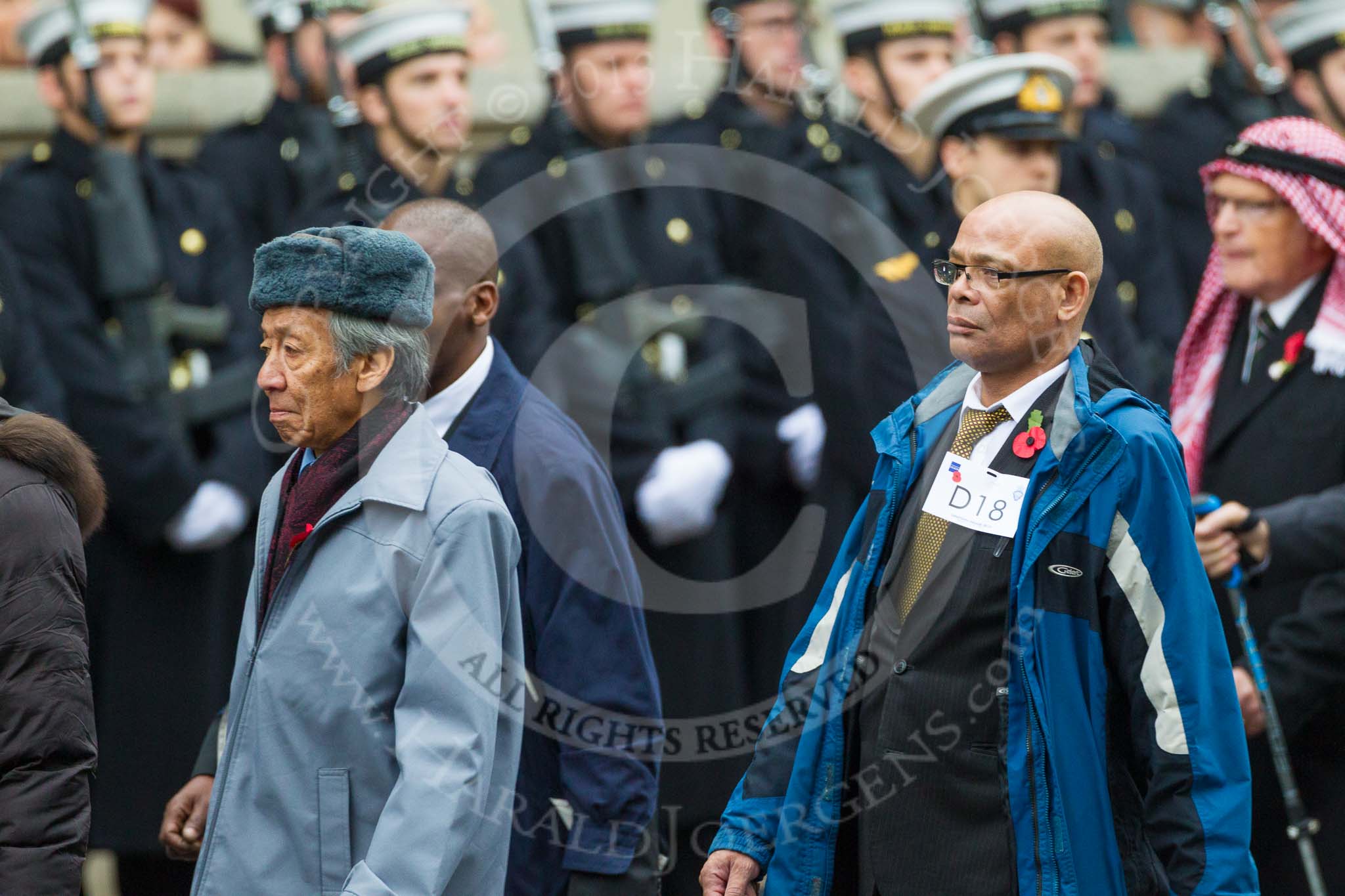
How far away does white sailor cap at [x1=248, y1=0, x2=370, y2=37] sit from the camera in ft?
21.3

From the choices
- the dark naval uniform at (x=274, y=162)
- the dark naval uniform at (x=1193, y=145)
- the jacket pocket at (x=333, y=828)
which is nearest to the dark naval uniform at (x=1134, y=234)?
the dark naval uniform at (x=1193, y=145)

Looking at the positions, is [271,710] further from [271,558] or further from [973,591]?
[973,591]

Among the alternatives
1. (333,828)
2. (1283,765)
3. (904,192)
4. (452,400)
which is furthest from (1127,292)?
(333,828)

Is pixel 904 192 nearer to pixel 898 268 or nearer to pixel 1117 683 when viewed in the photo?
pixel 898 268

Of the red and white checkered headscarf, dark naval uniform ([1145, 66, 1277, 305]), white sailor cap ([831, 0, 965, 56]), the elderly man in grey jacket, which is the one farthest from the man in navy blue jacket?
dark naval uniform ([1145, 66, 1277, 305])

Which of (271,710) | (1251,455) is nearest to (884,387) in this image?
(1251,455)

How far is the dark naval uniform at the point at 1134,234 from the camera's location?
251 inches

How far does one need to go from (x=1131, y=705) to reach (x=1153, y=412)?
1.58 feet

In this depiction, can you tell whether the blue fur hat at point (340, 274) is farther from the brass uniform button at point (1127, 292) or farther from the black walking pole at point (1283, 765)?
the brass uniform button at point (1127, 292)

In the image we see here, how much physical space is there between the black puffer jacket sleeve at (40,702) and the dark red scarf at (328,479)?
306mm

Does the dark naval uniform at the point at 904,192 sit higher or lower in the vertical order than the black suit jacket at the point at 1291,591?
higher

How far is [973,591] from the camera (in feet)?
10.5

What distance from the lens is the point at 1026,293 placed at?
328 cm

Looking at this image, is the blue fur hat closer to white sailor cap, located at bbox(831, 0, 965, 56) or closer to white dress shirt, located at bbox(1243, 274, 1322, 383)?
white dress shirt, located at bbox(1243, 274, 1322, 383)
